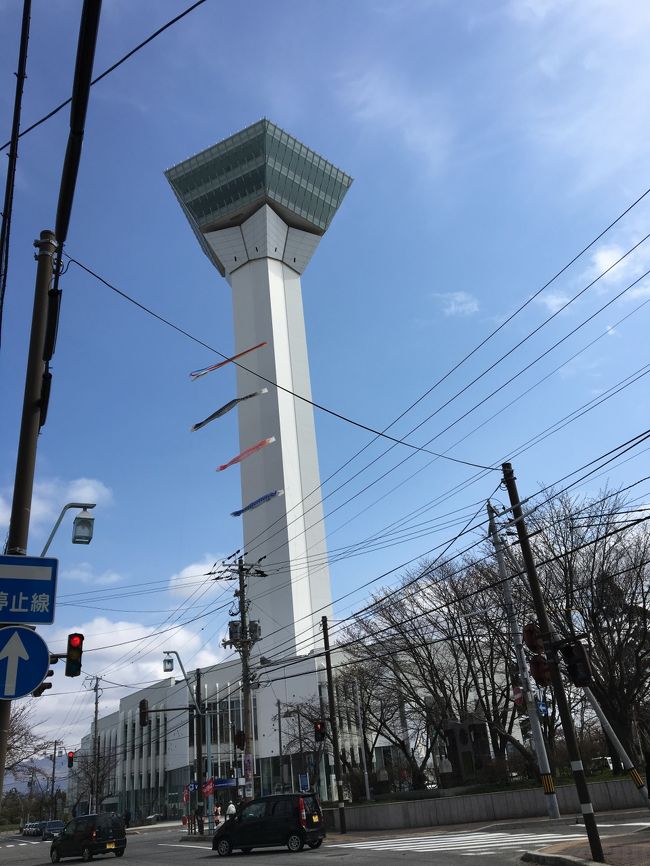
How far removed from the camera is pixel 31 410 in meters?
7.95

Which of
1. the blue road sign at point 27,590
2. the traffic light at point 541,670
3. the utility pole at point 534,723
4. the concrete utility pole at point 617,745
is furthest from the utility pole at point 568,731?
the blue road sign at point 27,590

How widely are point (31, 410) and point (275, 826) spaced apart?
67.7ft

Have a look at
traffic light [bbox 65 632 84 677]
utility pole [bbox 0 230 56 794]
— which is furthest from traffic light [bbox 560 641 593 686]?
utility pole [bbox 0 230 56 794]

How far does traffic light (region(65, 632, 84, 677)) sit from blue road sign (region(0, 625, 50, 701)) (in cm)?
486

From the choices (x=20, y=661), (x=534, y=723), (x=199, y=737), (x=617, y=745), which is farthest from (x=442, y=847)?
(x=199, y=737)

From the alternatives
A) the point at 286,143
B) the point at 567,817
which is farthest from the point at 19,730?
the point at 286,143

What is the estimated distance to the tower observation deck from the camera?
87750mm

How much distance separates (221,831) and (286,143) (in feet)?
339

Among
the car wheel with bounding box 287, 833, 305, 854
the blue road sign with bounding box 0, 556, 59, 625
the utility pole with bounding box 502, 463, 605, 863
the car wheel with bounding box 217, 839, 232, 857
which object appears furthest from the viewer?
the car wheel with bounding box 217, 839, 232, 857

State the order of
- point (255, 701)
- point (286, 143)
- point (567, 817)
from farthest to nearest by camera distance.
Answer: point (286, 143) → point (255, 701) → point (567, 817)

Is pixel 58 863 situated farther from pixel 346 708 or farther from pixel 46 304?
pixel 346 708

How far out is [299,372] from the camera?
3986 inches

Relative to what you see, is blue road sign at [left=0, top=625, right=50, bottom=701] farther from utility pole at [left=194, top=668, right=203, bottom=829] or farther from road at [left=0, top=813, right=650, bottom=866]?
utility pole at [left=194, top=668, right=203, bottom=829]

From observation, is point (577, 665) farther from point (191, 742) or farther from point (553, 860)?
point (191, 742)
